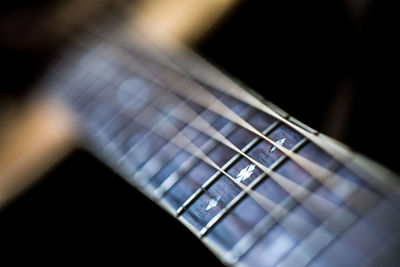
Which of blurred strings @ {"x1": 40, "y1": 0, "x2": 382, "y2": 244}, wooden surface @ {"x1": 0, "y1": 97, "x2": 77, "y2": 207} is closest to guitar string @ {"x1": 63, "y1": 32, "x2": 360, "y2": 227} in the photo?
blurred strings @ {"x1": 40, "y1": 0, "x2": 382, "y2": 244}

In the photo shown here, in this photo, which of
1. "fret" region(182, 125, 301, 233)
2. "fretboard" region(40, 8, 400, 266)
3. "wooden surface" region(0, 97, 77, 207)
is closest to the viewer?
"fretboard" region(40, 8, 400, 266)

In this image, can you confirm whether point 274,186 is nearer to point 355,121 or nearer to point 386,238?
point 386,238

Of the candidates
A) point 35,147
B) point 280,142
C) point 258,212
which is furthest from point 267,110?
point 35,147

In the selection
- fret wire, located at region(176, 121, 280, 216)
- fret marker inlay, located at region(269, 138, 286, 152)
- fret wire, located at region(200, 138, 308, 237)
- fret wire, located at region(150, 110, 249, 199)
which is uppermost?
fret wire, located at region(150, 110, 249, 199)

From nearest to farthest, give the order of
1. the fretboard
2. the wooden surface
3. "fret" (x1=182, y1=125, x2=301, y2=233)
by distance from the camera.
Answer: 1. the fretboard
2. "fret" (x1=182, y1=125, x2=301, y2=233)
3. the wooden surface

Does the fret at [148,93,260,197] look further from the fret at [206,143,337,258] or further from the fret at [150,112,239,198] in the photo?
the fret at [206,143,337,258]

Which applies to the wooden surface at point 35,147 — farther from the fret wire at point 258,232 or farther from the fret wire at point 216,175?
the fret wire at point 258,232

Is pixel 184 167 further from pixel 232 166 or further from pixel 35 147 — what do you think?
pixel 35 147

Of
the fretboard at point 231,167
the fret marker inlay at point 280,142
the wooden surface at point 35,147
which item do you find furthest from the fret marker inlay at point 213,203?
the wooden surface at point 35,147

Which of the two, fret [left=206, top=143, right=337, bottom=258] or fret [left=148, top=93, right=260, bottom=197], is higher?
fret [left=148, top=93, right=260, bottom=197]
